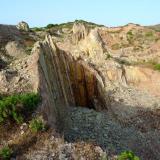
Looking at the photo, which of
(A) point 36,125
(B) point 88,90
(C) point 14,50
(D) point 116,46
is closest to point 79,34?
(D) point 116,46

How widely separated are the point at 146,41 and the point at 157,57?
6.95m

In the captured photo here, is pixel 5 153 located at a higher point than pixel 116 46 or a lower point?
higher

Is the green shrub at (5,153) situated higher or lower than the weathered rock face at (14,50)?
higher

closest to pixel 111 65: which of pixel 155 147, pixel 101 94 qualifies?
pixel 101 94

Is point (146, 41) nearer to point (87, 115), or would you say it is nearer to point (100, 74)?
point (100, 74)

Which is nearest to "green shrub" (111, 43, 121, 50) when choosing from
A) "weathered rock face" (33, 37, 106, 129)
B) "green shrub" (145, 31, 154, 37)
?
"green shrub" (145, 31, 154, 37)

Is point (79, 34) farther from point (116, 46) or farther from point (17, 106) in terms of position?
point (17, 106)

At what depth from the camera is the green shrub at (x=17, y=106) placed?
20.9m

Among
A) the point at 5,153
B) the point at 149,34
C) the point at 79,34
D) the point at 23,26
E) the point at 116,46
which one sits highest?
the point at 5,153

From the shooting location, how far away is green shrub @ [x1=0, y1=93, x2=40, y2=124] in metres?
20.9

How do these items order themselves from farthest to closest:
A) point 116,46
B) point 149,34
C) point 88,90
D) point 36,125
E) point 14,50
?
point 149,34 < point 116,46 < point 88,90 < point 14,50 < point 36,125

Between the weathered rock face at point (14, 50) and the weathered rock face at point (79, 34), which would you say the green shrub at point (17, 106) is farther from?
the weathered rock face at point (79, 34)

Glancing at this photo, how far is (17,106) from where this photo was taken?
21391 mm

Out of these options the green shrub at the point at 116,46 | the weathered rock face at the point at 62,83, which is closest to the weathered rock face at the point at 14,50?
the weathered rock face at the point at 62,83
